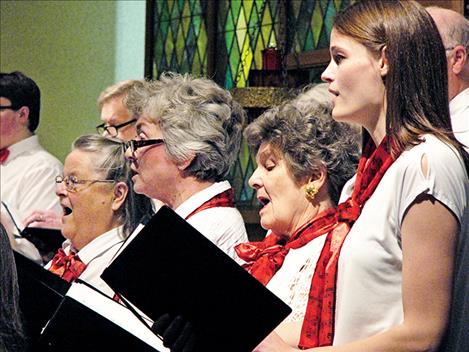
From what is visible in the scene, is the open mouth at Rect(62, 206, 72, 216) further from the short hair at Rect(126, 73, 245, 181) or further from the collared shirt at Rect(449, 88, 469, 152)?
the collared shirt at Rect(449, 88, 469, 152)

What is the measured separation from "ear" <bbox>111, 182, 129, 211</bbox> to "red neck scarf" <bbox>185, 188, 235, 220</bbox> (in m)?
0.64

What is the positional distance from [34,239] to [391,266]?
2.82 m

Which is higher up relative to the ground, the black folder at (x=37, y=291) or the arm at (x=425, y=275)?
the arm at (x=425, y=275)

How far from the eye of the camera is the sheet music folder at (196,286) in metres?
2.66

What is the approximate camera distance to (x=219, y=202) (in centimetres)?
398

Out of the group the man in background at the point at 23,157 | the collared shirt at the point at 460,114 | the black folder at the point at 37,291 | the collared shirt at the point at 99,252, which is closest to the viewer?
the black folder at the point at 37,291

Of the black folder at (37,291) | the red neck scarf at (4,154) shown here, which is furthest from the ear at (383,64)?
the red neck scarf at (4,154)

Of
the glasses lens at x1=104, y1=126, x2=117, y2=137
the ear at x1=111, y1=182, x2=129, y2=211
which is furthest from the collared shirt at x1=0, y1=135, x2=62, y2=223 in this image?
the ear at x1=111, y1=182, x2=129, y2=211

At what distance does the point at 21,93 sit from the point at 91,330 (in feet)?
12.4

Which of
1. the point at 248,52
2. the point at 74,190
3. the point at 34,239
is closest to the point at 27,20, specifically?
the point at 248,52

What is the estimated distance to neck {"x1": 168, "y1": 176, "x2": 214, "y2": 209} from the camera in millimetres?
4035

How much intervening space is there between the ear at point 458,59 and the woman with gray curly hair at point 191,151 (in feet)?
2.43

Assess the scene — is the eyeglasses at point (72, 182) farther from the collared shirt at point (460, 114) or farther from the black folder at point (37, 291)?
the collared shirt at point (460, 114)

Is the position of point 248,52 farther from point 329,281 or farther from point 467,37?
point 329,281
